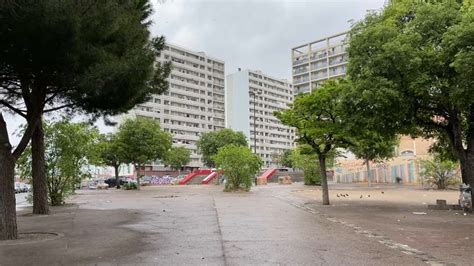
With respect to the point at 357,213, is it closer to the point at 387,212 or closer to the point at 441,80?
the point at 387,212

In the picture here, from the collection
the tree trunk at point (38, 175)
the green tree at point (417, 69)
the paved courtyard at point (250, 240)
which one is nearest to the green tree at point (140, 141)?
the tree trunk at point (38, 175)

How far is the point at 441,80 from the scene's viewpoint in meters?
15.2

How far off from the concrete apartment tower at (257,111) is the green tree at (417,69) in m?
114

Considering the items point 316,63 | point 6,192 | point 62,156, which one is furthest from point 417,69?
point 316,63

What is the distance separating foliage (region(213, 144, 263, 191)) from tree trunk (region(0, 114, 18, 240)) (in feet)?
74.4

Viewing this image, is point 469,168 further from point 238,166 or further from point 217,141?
point 217,141

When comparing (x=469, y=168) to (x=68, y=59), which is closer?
(x=68, y=59)

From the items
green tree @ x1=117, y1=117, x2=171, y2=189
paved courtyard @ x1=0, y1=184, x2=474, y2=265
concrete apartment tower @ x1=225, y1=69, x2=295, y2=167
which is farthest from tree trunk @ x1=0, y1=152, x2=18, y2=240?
concrete apartment tower @ x1=225, y1=69, x2=295, y2=167

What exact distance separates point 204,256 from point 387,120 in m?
9.88

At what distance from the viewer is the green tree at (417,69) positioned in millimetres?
14414

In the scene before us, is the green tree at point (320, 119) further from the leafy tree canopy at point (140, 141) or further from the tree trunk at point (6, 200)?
the leafy tree canopy at point (140, 141)

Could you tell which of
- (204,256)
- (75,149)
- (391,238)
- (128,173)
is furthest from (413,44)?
(128,173)

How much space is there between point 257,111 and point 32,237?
425 ft

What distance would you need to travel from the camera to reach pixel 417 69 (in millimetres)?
15172
